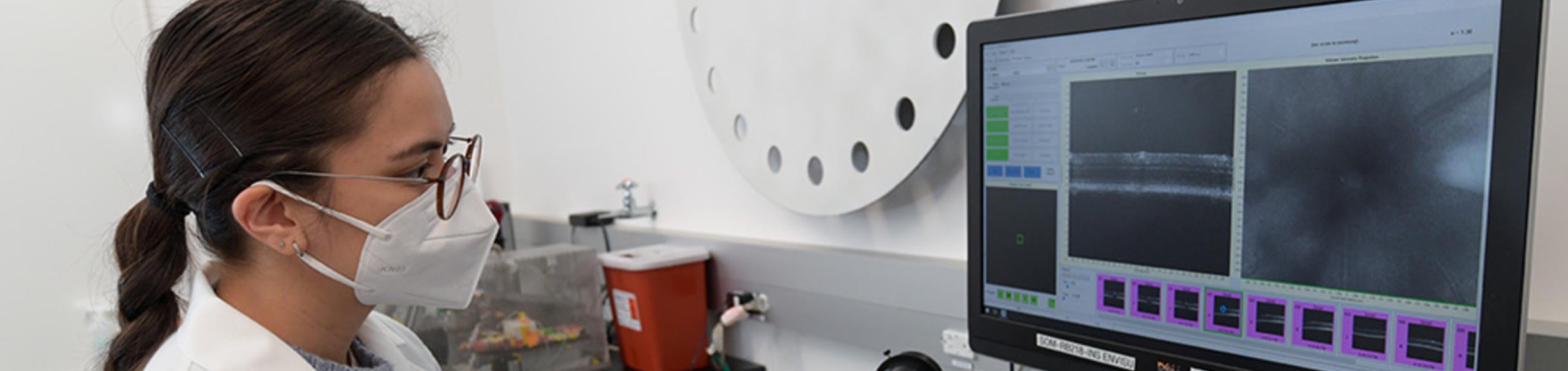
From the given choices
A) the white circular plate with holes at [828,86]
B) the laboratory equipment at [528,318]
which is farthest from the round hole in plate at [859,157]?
the laboratory equipment at [528,318]

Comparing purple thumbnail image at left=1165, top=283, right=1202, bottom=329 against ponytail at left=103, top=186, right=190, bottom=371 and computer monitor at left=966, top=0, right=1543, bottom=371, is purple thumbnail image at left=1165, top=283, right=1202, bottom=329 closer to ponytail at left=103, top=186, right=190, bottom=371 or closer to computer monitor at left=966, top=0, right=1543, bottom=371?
computer monitor at left=966, top=0, right=1543, bottom=371

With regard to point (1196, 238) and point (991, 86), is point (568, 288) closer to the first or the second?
point (991, 86)

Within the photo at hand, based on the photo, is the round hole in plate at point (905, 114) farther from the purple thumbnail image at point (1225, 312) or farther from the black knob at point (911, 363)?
the purple thumbnail image at point (1225, 312)

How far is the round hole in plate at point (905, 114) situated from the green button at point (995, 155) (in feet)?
0.85

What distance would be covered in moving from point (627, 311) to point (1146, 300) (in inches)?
38.6

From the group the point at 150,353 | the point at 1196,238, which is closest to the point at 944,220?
the point at 1196,238

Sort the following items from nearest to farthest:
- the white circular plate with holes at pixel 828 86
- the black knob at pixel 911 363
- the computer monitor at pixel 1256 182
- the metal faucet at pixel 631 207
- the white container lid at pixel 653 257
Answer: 1. the computer monitor at pixel 1256 182
2. the black knob at pixel 911 363
3. the white circular plate with holes at pixel 828 86
4. the white container lid at pixel 653 257
5. the metal faucet at pixel 631 207

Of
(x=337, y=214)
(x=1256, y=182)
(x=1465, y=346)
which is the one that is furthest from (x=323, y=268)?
(x=1465, y=346)

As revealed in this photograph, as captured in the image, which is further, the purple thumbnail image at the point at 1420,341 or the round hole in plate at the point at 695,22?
the round hole in plate at the point at 695,22

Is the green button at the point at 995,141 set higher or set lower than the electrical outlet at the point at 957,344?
higher

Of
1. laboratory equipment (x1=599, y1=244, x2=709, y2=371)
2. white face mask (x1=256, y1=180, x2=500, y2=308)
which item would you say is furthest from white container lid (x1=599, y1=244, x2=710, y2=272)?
white face mask (x1=256, y1=180, x2=500, y2=308)

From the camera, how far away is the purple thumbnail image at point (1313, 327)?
0.70 meters

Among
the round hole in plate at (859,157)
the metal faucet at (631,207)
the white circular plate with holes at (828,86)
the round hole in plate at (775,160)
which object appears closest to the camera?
the white circular plate with holes at (828,86)

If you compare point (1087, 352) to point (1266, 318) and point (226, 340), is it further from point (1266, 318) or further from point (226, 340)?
point (226, 340)
